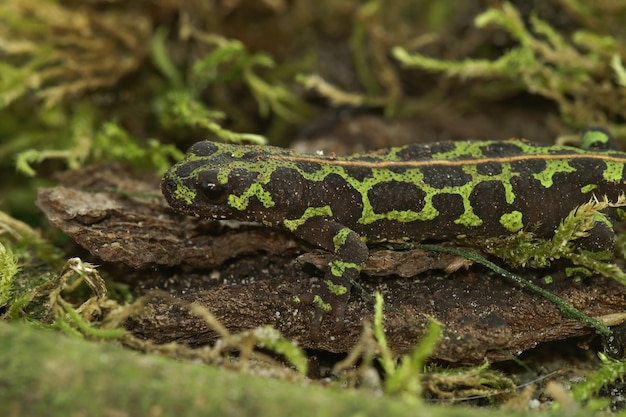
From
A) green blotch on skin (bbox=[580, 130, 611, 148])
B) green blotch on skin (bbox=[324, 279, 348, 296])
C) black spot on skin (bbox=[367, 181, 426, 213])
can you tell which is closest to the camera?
green blotch on skin (bbox=[324, 279, 348, 296])

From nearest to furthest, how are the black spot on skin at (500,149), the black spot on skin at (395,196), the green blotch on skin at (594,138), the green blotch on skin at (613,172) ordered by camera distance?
the black spot on skin at (395,196) → the green blotch on skin at (613,172) → the black spot on skin at (500,149) → the green blotch on skin at (594,138)

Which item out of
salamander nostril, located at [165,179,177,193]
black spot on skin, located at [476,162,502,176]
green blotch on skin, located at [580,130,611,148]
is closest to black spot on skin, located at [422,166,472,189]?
black spot on skin, located at [476,162,502,176]

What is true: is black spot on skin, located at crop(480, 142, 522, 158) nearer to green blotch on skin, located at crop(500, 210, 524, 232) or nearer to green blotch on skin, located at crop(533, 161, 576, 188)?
green blotch on skin, located at crop(533, 161, 576, 188)

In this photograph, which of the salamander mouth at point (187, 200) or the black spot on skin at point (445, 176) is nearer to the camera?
the salamander mouth at point (187, 200)

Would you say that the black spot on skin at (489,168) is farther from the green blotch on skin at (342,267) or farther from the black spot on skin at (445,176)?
the green blotch on skin at (342,267)

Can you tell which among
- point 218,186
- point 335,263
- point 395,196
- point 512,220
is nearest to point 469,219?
point 512,220

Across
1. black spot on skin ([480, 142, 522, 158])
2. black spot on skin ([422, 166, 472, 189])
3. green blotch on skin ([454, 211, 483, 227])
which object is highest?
black spot on skin ([480, 142, 522, 158])

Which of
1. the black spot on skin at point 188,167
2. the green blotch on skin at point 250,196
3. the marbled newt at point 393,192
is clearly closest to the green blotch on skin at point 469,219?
the marbled newt at point 393,192
